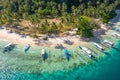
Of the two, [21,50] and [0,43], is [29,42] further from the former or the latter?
[0,43]

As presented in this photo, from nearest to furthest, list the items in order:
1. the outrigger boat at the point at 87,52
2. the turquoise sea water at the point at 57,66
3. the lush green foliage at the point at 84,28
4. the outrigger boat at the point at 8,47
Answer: the turquoise sea water at the point at 57,66, the outrigger boat at the point at 87,52, the outrigger boat at the point at 8,47, the lush green foliage at the point at 84,28

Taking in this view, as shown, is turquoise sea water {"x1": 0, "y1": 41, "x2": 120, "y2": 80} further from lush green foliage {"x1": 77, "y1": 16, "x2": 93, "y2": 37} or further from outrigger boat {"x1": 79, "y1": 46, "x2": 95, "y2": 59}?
lush green foliage {"x1": 77, "y1": 16, "x2": 93, "y2": 37}

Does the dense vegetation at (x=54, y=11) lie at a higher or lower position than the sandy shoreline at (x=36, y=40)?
higher

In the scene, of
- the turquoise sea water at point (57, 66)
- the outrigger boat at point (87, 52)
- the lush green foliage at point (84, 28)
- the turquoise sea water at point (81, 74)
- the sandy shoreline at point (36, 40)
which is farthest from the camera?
the lush green foliage at point (84, 28)

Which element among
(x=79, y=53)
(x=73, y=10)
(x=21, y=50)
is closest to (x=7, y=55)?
(x=21, y=50)

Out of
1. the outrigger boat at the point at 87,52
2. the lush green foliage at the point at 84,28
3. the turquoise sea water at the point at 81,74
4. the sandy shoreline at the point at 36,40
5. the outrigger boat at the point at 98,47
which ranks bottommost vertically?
the turquoise sea water at the point at 81,74

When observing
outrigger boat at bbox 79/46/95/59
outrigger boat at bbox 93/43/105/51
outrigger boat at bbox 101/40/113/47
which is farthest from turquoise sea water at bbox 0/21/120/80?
outrigger boat at bbox 101/40/113/47

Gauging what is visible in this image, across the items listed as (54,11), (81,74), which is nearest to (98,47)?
→ (81,74)

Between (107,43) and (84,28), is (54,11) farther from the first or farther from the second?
(107,43)

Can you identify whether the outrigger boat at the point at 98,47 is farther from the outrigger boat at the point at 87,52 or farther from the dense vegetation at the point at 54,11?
the dense vegetation at the point at 54,11

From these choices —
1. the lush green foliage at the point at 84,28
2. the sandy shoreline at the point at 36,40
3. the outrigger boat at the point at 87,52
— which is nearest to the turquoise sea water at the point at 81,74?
the outrigger boat at the point at 87,52
